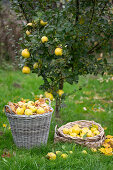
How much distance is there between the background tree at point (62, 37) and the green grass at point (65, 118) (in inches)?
20.7

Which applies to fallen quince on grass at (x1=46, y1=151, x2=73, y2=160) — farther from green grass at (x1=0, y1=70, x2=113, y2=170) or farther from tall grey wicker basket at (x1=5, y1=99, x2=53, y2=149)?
tall grey wicker basket at (x1=5, y1=99, x2=53, y2=149)

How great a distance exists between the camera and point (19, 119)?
2.50 m

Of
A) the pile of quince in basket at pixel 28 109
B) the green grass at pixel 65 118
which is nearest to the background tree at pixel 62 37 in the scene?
the pile of quince in basket at pixel 28 109

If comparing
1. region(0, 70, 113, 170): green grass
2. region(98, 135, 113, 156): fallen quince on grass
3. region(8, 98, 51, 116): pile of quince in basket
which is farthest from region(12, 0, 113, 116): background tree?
region(98, 135, 113, 156): fallen quince on grass

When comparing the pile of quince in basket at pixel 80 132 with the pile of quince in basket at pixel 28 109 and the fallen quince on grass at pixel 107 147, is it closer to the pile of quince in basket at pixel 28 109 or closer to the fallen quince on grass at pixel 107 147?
the fallen quince on grass at pixel 107 147

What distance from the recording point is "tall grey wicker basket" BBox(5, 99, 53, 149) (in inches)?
98.9

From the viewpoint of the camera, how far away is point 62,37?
2631mm

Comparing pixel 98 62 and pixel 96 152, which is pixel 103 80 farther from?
pixel 96 152

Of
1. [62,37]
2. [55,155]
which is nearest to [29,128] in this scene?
[55,155]

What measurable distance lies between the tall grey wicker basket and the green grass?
92 millimetres

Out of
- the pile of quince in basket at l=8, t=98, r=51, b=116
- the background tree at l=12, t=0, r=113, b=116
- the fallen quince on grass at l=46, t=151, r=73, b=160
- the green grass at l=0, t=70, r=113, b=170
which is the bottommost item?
the green grass at l=0, t=70, r=113, b=170

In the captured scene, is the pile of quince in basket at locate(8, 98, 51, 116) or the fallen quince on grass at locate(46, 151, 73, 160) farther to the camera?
the pile of quince in basket at locate(8, 98, 51, 116)

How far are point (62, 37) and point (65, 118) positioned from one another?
5.33ft

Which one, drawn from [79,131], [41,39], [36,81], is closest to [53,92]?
[79,131]
